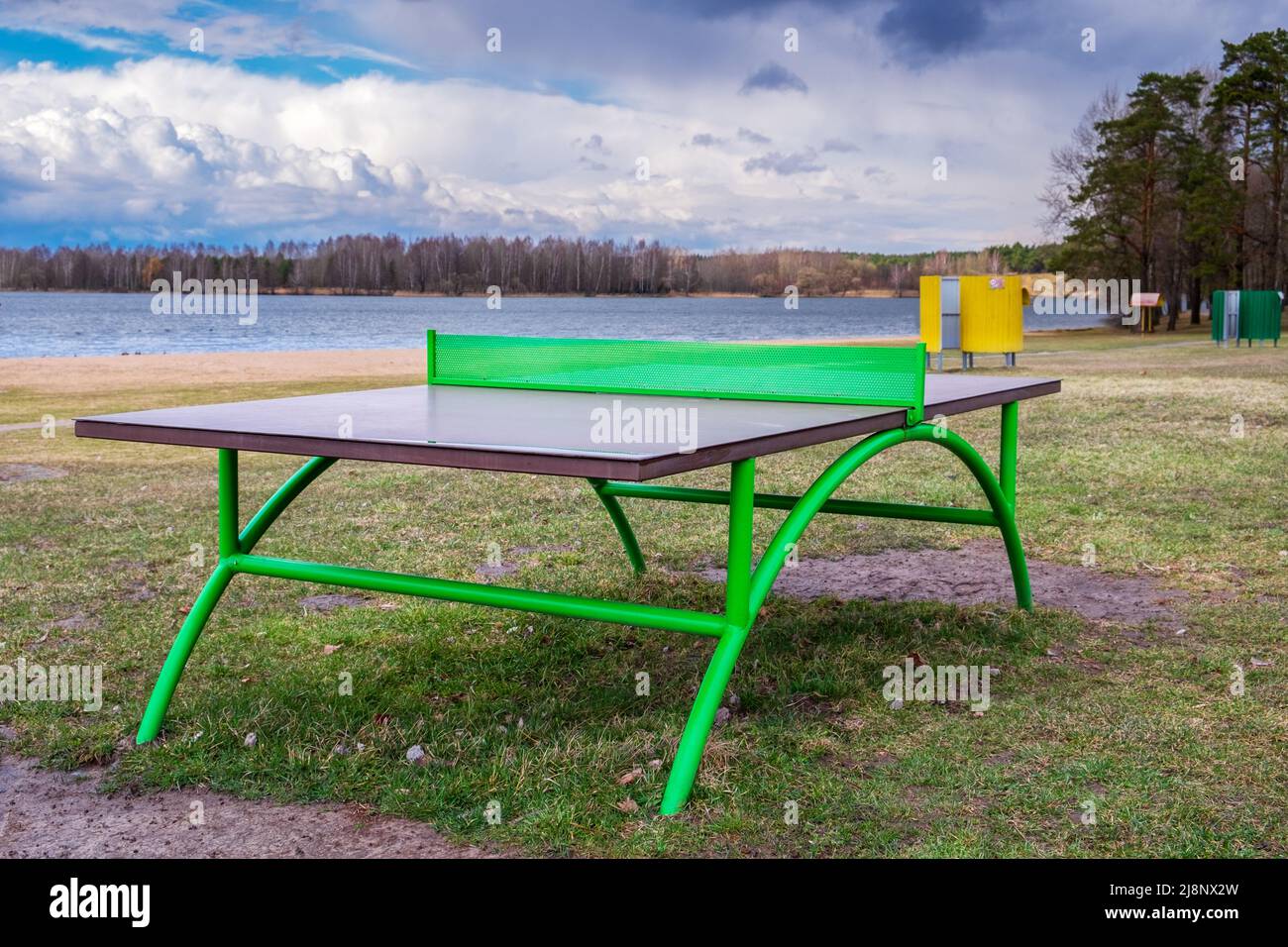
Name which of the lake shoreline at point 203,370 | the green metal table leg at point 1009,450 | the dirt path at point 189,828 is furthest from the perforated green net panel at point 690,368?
the lake shoreline at point 203,370

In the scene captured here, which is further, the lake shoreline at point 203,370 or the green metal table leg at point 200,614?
the lake shoreline at point 203,370

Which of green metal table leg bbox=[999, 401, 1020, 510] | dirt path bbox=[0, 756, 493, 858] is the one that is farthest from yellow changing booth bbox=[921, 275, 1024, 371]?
dirt path bbox=[0, 756, 493, 858]

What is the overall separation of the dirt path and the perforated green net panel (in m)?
2.17

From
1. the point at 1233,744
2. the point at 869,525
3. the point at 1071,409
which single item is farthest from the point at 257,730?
the point at 1071,409

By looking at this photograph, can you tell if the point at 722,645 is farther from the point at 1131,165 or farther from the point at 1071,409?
the point at 1131,165

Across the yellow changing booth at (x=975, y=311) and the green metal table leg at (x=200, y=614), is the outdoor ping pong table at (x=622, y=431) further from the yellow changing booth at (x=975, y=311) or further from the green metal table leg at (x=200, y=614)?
the yellow changing booth at (x=975, y=311)

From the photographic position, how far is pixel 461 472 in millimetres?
10234

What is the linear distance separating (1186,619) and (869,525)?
2.62 meters

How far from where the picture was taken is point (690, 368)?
5367mm

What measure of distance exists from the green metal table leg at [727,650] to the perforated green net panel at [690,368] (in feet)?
3.18

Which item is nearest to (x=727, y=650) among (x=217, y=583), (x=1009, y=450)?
(x=217, y=583)

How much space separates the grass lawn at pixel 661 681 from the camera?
3.61m

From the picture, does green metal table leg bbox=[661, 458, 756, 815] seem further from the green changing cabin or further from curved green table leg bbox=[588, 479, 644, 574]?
the green changing cabin

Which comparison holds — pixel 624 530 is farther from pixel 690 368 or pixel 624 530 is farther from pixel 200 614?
pixel 200 614
